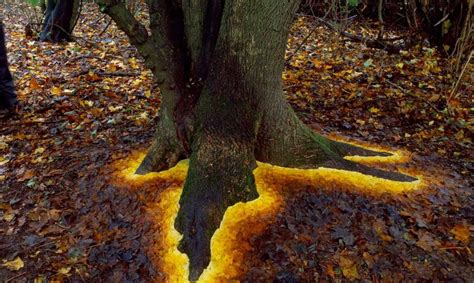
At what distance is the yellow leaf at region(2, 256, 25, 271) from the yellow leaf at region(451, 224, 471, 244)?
3.48 m

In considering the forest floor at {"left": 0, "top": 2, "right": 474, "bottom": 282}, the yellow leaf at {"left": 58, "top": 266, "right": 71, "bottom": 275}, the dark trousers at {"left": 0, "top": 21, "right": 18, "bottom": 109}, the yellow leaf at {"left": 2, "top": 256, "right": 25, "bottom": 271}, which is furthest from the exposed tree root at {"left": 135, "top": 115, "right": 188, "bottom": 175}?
the dark trousers at {"left": 0, "top": 21, "right": 18, "bottom": 109}

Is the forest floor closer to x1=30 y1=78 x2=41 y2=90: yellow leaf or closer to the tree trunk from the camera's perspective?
x1=30 y1=78 x2=41 y2=90: yellow leaf

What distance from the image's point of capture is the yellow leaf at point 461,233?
10.0ft

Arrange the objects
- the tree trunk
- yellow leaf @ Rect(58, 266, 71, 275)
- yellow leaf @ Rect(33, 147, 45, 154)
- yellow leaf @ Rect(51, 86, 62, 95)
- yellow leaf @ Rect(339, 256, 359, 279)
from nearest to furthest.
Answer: yellow leaf @ Rect(339, 256, 359, 279) < yellow leaf @ Rect(58, 266, 71, 275) < yellow leaf @ Rect(33, 147, 45, 154) < yellow leaf @ Rect(51, 86, 62, 95) < the tree trunk

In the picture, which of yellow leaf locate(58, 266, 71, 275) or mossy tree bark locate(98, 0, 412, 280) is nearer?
yellow leaf locate(58, 266, 71, 275)

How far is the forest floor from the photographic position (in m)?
2.91

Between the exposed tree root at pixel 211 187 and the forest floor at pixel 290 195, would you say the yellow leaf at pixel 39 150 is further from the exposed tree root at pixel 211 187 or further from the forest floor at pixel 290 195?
the exposed tree root at pixel 211 187

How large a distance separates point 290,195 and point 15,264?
233 centimetres

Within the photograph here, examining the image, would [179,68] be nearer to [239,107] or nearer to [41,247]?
[239,107]

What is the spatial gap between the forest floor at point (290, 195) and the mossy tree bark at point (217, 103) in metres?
0.40

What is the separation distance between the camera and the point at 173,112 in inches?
150

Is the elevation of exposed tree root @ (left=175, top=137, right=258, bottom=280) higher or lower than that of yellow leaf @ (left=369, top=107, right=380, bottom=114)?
lower

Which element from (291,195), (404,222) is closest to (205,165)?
(291,195)

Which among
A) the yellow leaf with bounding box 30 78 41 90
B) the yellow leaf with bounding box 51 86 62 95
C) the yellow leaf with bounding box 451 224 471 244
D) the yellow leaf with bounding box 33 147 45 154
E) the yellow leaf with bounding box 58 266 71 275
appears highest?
the yellow leaf with bounding box 451 224 471 244
